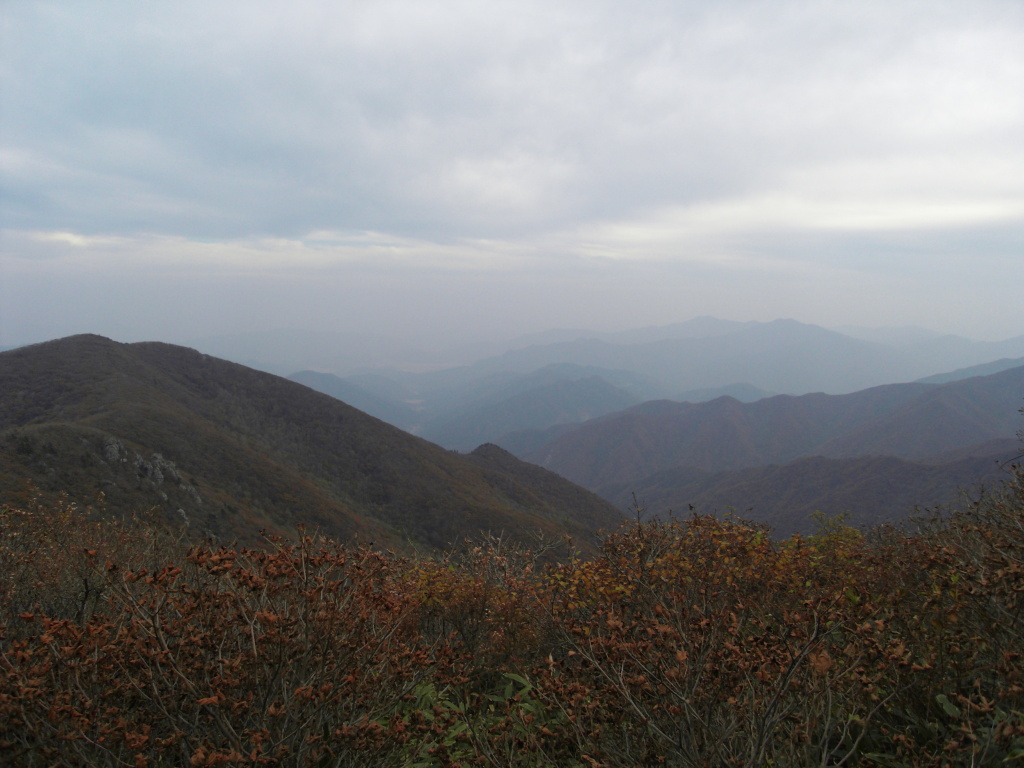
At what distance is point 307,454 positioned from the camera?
5047 cm

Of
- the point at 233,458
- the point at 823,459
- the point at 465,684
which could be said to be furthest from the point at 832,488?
the point at 465,684

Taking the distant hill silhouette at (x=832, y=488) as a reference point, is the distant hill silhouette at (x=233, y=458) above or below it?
above

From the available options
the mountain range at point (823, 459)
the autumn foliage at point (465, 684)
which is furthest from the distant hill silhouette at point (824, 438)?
the autumn foliage at point (465, 684)

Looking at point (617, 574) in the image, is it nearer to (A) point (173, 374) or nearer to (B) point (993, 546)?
(B) point (993, 546)

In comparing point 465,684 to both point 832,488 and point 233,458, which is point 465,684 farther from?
point 832,488

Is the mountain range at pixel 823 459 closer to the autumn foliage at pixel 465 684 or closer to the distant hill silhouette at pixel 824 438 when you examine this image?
the distant hill silhouette at pixel 824 438

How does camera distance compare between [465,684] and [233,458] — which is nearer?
[465,684]

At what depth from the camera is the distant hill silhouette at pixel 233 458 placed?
27.3 m

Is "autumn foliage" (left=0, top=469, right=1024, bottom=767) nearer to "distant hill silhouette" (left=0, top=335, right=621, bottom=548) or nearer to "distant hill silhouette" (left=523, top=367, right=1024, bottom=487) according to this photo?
"distant hill silhouette" (left=0, top=335, right=621, bottom=548)

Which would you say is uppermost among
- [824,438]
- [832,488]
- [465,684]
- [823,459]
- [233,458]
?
[465,684]

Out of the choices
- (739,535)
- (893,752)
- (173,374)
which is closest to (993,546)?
(893,752)

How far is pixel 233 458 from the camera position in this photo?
122 ft

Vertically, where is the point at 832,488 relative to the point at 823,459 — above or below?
below

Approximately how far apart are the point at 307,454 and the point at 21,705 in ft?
168
